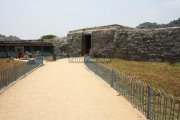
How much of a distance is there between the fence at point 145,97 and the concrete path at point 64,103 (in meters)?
0.28

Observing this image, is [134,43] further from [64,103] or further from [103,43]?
[64,103]

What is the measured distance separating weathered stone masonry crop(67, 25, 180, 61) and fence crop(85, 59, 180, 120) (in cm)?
1623

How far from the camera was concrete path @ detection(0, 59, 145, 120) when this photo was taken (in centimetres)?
896

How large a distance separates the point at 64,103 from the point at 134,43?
84.0 feet

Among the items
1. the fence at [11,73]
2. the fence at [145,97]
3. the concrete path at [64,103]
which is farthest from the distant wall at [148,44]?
the concrete path at [64,103]

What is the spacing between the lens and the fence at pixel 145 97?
8.37 meters

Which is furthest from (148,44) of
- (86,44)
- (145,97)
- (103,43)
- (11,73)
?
(145,97)

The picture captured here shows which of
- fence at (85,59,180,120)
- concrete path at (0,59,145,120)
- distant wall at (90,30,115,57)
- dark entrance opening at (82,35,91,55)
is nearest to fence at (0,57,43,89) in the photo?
concrete path at (0,59,145,120)

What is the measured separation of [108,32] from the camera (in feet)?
133

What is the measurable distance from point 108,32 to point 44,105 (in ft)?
101

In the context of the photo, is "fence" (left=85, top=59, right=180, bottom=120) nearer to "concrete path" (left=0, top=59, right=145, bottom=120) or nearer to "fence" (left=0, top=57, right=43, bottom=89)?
"concrete path" (left=0, top=59, right=145, bottom=120)

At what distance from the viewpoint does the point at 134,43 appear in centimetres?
3534

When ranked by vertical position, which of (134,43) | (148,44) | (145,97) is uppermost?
(134,43)

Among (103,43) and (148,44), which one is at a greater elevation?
(103,43)
